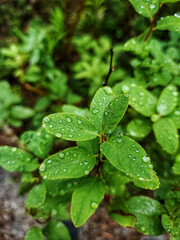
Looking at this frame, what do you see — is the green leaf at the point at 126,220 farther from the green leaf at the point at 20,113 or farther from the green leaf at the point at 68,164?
the green leaf at the point at 20,113

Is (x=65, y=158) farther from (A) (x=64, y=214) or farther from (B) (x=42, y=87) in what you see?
(B) (x=42, y=87)

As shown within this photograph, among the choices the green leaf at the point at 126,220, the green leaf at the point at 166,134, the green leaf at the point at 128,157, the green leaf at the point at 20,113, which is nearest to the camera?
the green leaf at the point at 128,157

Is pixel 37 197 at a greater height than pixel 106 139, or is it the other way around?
pixel 106 139

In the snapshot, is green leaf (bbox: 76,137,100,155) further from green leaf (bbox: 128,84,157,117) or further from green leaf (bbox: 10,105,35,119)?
green leaf (bbox: 10,105,35,119)

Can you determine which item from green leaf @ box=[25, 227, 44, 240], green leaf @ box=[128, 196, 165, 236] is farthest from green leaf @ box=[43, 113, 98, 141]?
green leaf @ box=[25, 227, 44, 240]

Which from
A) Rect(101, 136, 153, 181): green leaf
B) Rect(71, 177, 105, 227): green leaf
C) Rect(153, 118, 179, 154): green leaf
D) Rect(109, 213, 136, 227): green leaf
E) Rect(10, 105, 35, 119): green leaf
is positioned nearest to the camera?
Rect(101, 136, 153, 181): green leaf

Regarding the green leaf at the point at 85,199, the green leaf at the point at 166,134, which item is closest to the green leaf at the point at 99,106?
the green leaf at the point at 85,199

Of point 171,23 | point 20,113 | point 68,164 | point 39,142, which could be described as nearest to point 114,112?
point 68,164

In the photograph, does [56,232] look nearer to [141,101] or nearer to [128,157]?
[128,157]
